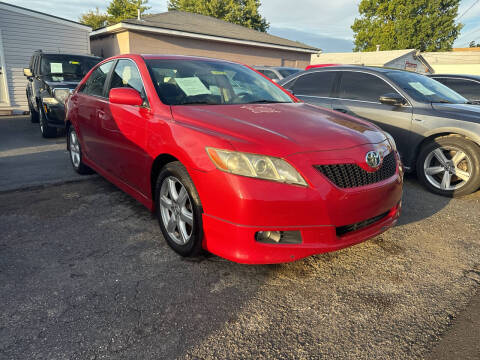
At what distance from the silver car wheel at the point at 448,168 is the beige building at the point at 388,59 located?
1064 inches

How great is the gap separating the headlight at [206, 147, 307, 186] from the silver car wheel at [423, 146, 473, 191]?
10.3 ft

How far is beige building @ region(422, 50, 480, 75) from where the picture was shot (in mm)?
33500

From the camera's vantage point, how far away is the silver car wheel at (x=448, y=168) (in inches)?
169

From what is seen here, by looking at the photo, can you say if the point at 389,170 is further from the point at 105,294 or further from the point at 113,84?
the point at 113,84

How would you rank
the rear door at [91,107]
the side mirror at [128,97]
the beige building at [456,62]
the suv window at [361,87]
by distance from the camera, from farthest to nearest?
the beige building at [456,62], the suv window at [361,87], the rear door at [91,107], the side mirror at [128,97]

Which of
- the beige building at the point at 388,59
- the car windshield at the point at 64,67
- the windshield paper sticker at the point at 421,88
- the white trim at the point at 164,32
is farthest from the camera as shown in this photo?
the beige building at the point at 388,59

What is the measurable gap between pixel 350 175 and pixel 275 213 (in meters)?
0.61

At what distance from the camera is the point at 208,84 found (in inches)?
130

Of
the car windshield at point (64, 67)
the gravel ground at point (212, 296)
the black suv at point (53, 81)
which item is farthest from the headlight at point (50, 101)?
the gravel ground at point (212, 296)

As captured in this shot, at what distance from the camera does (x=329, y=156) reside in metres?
2.29

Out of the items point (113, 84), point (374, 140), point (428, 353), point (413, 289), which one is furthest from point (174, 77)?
point (428, 353)

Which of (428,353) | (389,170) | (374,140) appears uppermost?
(374,140)

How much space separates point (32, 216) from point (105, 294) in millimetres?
1737

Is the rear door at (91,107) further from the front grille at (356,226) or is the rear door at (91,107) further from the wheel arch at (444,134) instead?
the wheel arch at (444,134)
